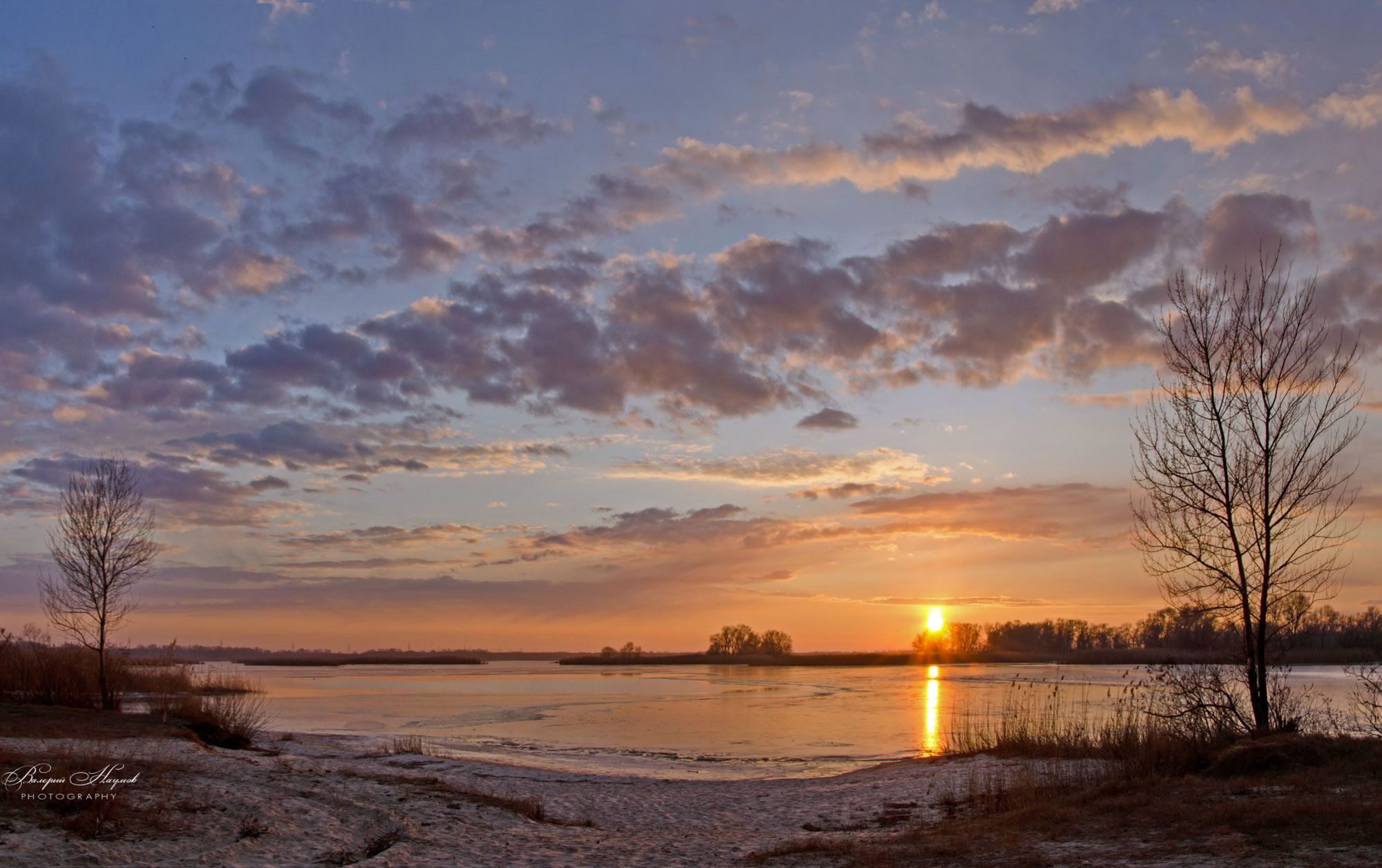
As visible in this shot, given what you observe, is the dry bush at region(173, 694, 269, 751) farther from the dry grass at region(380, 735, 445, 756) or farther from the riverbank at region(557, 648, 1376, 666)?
the riverbank at region(557, 648, 1376, 666)

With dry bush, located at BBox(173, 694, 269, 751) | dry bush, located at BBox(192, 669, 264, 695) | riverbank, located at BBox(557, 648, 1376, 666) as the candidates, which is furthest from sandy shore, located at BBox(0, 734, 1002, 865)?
riverbank, located at BBox(557, 648, 1376, 666)

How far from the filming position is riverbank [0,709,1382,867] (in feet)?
32.7

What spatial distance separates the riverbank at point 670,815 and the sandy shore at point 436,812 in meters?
0.05

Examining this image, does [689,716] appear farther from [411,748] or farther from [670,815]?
[670,815]

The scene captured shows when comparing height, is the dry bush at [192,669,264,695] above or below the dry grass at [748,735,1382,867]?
below

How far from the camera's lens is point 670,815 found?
54.1 feet

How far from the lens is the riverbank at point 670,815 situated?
392 inches

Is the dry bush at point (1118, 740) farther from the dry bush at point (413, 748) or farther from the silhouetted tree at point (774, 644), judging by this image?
the silhouetted tree at point (774, 644)

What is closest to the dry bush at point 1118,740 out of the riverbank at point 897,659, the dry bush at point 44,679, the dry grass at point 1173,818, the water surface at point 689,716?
the dry grass at point 1173,818

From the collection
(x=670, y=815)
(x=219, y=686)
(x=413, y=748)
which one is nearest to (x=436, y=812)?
(x=670, y=815)

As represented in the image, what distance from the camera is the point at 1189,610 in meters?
18.9

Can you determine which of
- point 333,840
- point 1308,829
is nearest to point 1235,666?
point 1308,829

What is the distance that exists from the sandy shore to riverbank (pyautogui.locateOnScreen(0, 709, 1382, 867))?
0.16 feet

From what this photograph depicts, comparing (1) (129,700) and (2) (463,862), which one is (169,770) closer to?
(2) (463,862)
